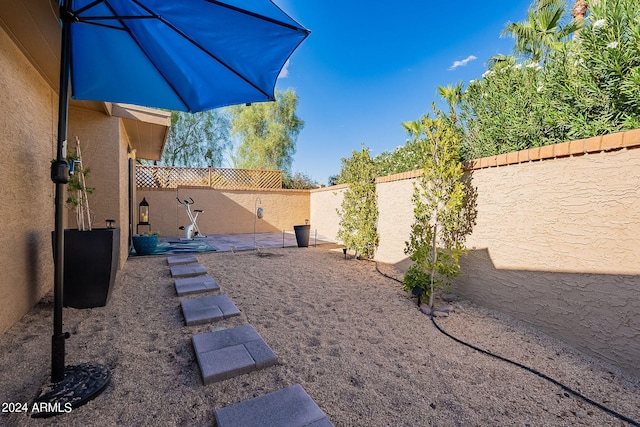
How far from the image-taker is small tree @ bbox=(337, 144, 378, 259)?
6270 millimetres

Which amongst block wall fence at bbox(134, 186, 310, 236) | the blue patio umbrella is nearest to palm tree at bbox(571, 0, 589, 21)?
block wall fence at bbox(134, 186, 310, 236)

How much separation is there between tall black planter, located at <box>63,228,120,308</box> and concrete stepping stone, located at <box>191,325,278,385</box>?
1.47 metres

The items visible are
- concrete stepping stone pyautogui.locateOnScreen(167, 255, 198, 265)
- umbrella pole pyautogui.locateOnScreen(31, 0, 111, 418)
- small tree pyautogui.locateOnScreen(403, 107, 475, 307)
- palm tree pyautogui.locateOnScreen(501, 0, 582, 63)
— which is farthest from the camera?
palm tree pyautogui.locateOnScreen(501, 0, 582, 63)

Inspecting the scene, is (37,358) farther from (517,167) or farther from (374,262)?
(374,262)

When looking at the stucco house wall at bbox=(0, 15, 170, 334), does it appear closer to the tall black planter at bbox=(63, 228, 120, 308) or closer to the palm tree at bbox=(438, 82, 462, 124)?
the tall black planter at bbox=(63, 228, 120, 308)

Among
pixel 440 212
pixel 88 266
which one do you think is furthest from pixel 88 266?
pixel 440 212

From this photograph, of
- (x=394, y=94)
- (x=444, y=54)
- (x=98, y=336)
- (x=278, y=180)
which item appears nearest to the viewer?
(x=98, y=336)

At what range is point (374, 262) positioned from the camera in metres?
6.14

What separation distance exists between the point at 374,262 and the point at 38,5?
5.91 meters

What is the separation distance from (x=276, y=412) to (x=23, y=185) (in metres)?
3.31

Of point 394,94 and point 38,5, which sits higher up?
point 394,94

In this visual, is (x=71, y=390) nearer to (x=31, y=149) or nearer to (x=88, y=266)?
→ (x=88, y=266)

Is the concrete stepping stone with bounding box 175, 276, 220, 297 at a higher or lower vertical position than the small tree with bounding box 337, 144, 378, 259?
lower

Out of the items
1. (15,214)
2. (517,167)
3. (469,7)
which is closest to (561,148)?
(517,167)
